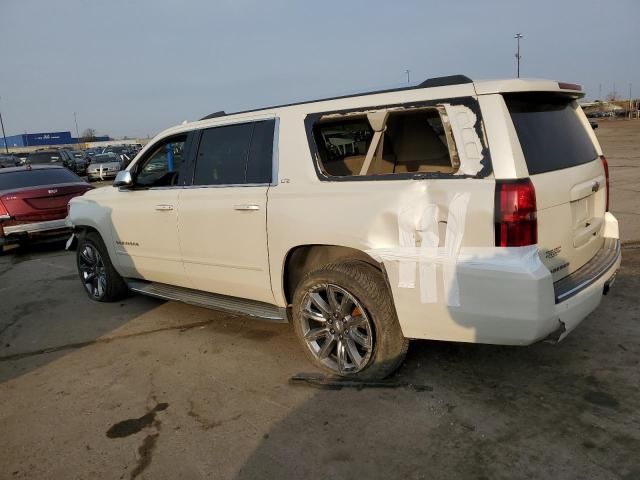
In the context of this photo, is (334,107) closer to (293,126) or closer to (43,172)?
(293,126)

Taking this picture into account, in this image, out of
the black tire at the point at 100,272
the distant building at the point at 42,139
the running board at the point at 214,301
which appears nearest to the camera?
the running board at the point at 214,301

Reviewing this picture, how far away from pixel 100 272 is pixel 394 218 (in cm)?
408

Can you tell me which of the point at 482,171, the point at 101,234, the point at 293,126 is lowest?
the point at 101,234

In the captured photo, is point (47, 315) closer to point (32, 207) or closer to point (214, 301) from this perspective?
point (214, 301)

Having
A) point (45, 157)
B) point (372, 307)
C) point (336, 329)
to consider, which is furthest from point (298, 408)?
point (45, 157)

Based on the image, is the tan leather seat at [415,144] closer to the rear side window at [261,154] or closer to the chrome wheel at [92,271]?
the rear side window at [261,154]

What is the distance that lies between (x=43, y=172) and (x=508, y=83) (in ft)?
30.7

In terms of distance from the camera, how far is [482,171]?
292 cm

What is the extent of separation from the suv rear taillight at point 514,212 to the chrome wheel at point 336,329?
3.52 ft

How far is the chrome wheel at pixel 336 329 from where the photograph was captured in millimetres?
3564

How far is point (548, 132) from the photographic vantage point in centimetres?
325

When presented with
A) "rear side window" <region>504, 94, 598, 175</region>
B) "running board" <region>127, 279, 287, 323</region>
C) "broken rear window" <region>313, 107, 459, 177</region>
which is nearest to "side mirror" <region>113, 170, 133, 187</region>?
"running board" <region>127, 279, 287, 323</region>

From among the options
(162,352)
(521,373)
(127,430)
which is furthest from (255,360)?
(521,373)

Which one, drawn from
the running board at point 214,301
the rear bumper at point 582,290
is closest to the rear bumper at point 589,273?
the rear bumper at point 582,290
